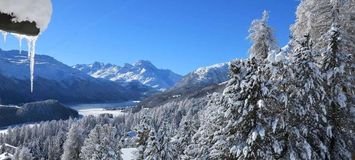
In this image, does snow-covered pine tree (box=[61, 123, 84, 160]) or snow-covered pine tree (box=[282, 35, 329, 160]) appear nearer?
snow-covered pine tree (box=[282, 35, 329, 160])

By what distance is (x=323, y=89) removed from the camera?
20906 mm

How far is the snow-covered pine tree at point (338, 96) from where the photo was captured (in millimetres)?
20891

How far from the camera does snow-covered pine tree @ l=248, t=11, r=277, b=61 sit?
134 feet

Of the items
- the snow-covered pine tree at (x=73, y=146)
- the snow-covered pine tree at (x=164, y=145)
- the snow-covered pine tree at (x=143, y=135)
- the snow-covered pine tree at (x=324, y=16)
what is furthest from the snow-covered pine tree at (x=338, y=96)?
the snow-covered pine tree at (x=73, y=146)

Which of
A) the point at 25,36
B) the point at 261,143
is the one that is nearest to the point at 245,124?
the point at 261,143

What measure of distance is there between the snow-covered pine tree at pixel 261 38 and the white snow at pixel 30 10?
3820 cm

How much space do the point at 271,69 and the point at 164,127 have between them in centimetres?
1961

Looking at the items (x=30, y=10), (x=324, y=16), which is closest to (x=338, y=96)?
(x=324, y=16)

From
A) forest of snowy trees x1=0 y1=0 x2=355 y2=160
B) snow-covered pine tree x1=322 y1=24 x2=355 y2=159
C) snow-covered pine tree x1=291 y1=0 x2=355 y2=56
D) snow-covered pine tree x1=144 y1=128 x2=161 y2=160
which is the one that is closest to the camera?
forest of snowy trees x1=0 y1=0 x2=355 y2=160

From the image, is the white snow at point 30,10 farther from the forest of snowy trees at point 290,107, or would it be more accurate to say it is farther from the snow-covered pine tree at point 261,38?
the snow-covered pine tree at point 261,38

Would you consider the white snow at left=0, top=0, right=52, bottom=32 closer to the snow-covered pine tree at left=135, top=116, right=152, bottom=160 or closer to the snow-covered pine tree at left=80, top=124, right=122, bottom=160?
the snow-covered pine tree at left=135, top=116, right=152, bottom=160

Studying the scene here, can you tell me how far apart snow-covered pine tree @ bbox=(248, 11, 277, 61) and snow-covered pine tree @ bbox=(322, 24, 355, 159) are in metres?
18.6

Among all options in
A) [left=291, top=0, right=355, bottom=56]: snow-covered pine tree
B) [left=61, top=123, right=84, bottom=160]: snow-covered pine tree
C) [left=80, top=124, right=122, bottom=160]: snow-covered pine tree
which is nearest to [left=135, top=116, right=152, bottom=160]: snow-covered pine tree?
[left=80, top=124, right=122, bottom=160]: snow-covered pine tree

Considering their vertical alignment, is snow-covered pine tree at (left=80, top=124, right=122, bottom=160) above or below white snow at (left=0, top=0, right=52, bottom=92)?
below
